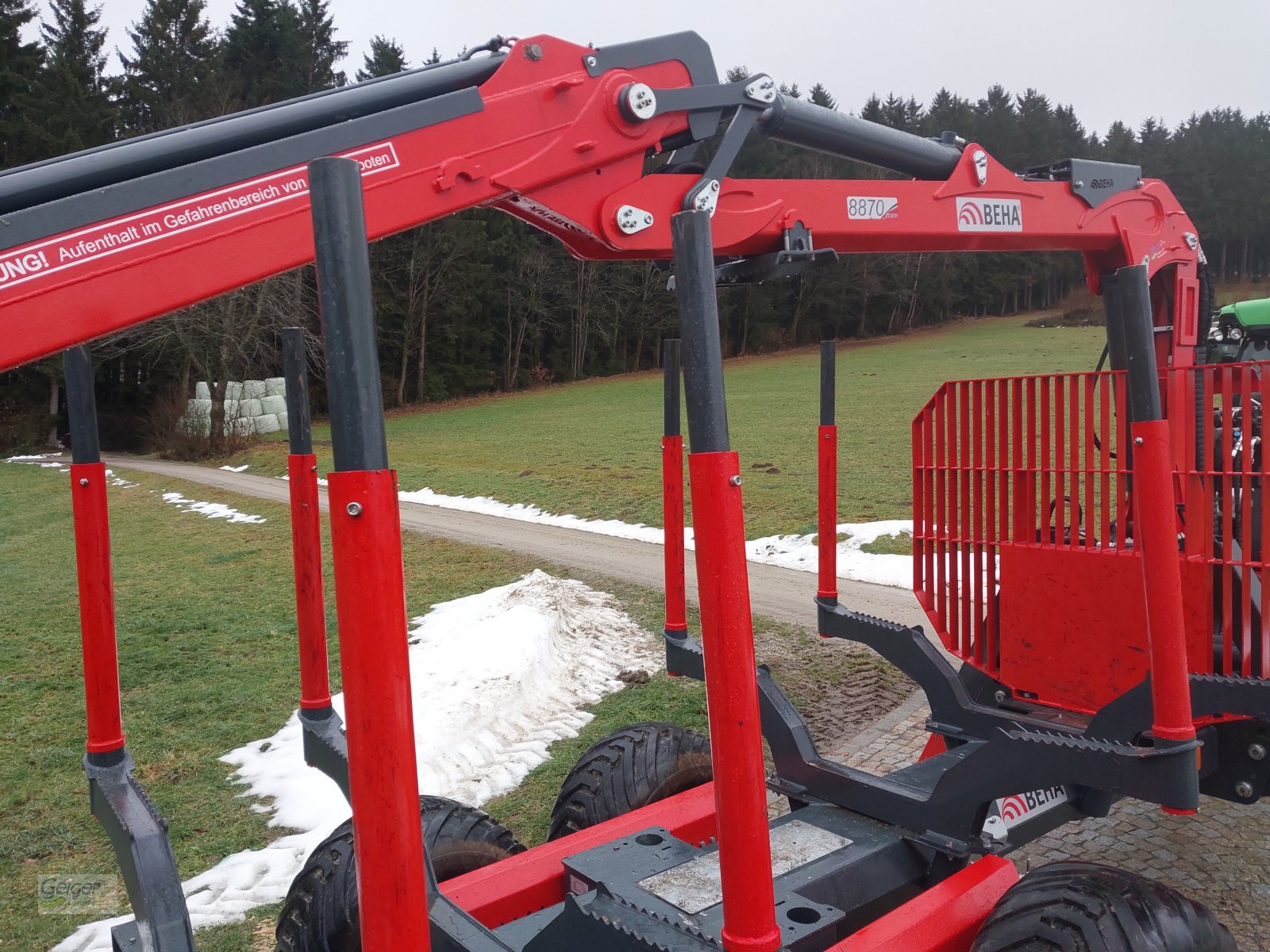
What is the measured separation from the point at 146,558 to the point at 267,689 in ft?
22.0

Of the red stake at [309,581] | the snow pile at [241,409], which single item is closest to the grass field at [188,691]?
the red stake at [309,581]

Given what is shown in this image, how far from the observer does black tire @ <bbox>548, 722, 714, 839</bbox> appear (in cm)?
354

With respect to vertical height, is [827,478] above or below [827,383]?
below

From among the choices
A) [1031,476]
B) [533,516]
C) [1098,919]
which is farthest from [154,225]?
[533,516]

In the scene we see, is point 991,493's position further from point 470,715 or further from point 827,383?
point 470,715

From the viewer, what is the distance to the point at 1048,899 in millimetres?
2334

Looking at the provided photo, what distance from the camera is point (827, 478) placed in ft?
13.3

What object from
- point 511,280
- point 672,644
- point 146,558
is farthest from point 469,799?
point 511,280

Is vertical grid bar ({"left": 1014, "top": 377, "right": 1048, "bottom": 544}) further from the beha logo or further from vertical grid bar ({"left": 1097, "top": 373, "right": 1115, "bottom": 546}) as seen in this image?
the beha logo

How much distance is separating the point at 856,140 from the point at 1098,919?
250 centimetres

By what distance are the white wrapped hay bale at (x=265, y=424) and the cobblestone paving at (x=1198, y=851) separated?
29437 mm

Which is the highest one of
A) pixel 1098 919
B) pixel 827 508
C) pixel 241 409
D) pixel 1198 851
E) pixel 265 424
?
pixel 241 409

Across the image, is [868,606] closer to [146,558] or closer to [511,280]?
[146,558]

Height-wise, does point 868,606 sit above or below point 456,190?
below
